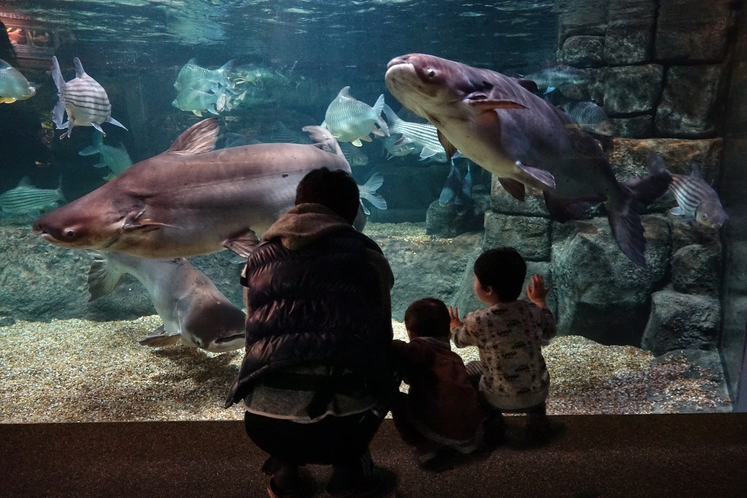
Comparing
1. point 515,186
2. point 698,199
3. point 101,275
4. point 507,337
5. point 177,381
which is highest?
point 515,186

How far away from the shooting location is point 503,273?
2555 mm

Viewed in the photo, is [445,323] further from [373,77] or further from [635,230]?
[373,77]

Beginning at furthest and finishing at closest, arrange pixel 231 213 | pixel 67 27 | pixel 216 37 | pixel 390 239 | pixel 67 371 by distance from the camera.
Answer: pixel 216 37
pixel 67 27
pixel 390 239
pixel 67 371
pixel 231 213

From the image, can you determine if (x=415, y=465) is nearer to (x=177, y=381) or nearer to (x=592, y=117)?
(x=177, y=381)

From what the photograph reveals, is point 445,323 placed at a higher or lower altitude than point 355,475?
higher

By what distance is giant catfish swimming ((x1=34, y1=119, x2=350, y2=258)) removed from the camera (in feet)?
8.52

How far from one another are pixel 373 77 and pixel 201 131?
11896mm

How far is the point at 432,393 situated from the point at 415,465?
49cm

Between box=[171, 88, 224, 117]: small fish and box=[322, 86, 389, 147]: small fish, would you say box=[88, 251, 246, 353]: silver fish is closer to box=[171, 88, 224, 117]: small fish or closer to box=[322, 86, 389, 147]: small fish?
box=[322, 86, 389, 147]: small fish

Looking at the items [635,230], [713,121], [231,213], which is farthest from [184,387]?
[713,121]

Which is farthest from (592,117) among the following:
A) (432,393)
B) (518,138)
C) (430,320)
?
(432,393)

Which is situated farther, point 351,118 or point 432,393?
point 351,118

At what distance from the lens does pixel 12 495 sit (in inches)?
93.6

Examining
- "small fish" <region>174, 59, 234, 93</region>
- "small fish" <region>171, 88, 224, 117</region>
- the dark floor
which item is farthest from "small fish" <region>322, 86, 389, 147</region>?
the dark floor
